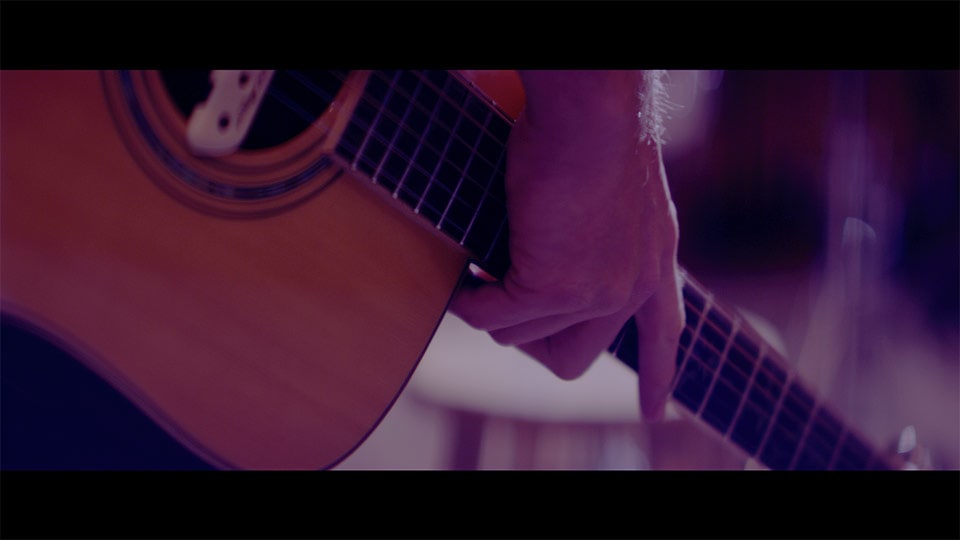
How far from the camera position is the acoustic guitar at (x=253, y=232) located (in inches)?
16.2

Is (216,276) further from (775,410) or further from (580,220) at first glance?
(775,410)

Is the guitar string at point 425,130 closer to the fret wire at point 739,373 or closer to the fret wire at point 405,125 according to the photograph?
the fret wire at point 405,125

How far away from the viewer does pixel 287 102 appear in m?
0.46

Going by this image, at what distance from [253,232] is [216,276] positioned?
0.04 m

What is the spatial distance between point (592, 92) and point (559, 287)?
6.7 inches

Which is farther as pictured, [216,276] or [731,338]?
[731,338]

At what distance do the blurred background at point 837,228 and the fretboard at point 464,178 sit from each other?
65 cm

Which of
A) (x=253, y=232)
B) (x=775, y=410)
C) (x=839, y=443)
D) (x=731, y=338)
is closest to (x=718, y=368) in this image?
(x=731, y=338)

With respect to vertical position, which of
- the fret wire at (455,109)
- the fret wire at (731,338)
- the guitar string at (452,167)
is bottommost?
the fret wire at (731,338)

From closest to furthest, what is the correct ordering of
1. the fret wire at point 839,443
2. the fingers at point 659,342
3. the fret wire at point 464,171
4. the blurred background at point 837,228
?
the fret wire at point 464,171 < the fingers at point 659,342 < the fret wire at point 839,443 < the blurred background at point 837,228

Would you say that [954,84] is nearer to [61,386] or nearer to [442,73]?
[442,73]

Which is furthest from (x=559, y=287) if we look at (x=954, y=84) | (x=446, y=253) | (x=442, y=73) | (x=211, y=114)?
(x=954, y=84)

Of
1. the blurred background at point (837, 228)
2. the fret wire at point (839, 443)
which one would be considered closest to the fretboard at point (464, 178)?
the fret wire at point (839, 443)

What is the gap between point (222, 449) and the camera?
482 mm
